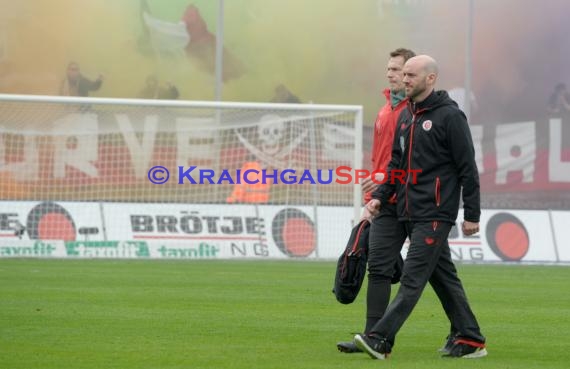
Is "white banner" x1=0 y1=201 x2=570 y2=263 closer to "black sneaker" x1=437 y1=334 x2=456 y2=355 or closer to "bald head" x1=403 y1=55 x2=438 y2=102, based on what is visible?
"black sneaker" x1=437 y1=334 x2=456 y2=355

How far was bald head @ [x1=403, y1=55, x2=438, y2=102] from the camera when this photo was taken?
8.08 m

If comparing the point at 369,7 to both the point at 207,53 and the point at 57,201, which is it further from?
the point at 57,201

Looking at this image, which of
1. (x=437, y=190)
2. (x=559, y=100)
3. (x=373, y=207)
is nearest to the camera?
(x=437, y=190)

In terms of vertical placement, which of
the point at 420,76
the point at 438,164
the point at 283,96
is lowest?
the point at 438,164

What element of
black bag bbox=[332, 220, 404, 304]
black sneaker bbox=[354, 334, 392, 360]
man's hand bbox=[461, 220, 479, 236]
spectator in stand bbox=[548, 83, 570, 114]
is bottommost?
black sneaker bbox=[354, 334, 392, 360]

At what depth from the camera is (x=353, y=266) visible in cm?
882

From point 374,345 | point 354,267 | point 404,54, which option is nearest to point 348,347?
point 374,345

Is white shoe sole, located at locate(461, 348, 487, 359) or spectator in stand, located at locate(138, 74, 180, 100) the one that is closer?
white shoe sole, located at locate(461, 348, 487, 359)

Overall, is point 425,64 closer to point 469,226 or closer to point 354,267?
point 469,226

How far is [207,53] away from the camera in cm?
4128

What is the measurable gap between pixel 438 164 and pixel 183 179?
1364cm

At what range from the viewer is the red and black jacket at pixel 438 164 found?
8078mm

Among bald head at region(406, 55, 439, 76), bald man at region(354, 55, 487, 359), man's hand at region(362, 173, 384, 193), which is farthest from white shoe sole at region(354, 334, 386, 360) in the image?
bald head at region(406, 55, 439, 76)

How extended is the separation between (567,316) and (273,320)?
2.83 meters
